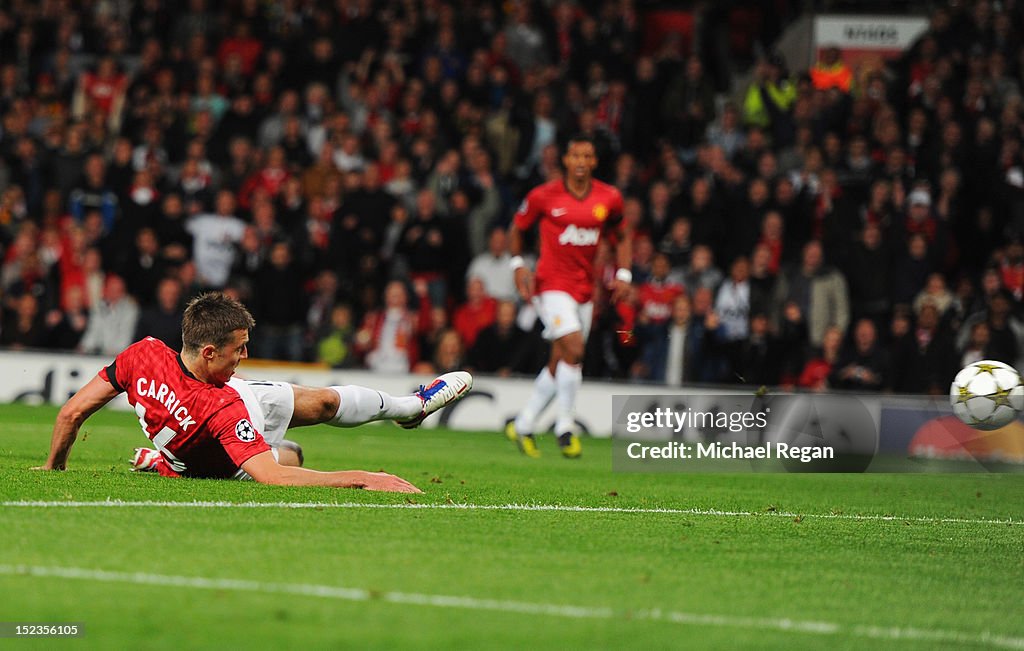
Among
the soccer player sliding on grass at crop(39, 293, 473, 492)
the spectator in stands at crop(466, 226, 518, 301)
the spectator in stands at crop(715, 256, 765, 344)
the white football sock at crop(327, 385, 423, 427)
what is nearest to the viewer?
the soccer player sliding on grass at crop(39, 293, 473, 492)

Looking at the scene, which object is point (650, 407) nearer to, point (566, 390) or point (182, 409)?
point (566, 390)

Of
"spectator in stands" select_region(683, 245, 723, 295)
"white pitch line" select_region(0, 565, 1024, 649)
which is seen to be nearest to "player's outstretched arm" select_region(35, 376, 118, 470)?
"white pitch line" select_region(0, 565, 1024, 649)

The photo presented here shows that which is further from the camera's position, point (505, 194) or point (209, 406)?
point (505, 194)

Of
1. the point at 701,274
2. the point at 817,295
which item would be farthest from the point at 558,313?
the point at 817,295

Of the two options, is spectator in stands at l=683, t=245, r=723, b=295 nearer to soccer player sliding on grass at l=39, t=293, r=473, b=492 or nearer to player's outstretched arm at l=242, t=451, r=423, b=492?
soccer player sliding on grass at l=39, t=293, r=473, b=492

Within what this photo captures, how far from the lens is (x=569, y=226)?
14109mm

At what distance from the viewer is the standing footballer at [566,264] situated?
14.0 m

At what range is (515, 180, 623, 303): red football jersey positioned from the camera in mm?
14133

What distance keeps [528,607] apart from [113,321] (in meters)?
14.6

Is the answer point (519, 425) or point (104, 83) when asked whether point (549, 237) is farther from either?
point (104, 83)

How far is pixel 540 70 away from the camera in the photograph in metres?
22.1

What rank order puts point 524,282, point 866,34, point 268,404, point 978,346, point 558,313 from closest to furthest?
point 268,404 → point 524,282 → point 558,313 → point 978,346 → point 866,34

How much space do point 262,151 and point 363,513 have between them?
14.1 meters

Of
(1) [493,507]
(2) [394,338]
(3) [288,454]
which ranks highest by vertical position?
(2) [394,338]
